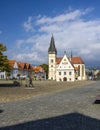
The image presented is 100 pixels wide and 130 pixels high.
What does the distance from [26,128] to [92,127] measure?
229 cm

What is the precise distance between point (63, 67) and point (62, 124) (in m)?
124

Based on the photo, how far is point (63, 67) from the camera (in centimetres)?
13450

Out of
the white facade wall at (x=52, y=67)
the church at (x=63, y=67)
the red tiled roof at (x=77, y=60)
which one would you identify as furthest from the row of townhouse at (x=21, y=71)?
the red tiled roof at (x=77, y=60)

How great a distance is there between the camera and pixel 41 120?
11828 mm

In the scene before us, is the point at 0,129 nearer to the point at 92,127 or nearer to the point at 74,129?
the point at 74,129

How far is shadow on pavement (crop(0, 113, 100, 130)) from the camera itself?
33.6 feet

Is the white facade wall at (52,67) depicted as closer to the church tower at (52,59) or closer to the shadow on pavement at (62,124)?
the church tower at (52,59)

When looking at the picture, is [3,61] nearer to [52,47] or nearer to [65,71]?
[65,71]

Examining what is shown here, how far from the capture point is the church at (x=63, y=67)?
134 m

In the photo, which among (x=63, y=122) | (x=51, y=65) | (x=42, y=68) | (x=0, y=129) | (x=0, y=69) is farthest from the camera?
(x=42, y=68)

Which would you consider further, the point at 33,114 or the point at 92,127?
the point at 33,114

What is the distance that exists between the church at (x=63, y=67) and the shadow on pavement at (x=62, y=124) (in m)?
120

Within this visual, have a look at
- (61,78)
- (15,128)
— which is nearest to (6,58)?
(15,128)

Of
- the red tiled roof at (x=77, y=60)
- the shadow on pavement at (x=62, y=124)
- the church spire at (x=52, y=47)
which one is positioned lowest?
the shadow on pavement at (x=62, y=124)
